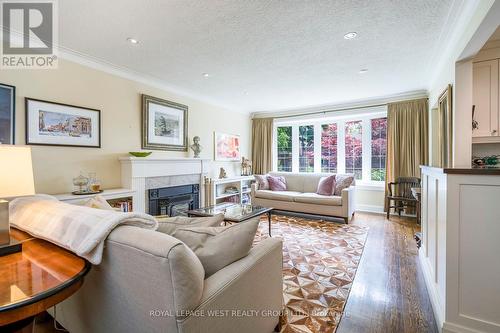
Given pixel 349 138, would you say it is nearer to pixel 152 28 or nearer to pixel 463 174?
pixel 463 174

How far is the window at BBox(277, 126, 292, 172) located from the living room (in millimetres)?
650

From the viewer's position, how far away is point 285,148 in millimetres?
6426

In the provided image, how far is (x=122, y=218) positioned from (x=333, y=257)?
2.50 meters

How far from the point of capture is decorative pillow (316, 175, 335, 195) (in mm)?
4719

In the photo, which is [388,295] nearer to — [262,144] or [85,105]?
[85,105]

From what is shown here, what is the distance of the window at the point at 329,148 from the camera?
5746mm

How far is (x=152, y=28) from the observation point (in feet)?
7.91

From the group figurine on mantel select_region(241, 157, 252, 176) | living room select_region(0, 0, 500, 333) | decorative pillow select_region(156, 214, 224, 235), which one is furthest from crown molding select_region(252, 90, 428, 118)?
decorative pillow select_region(156, 214, 224, 235)

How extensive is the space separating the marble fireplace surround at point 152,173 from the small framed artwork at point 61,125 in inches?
20.8

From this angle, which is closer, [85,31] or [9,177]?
[9,177]

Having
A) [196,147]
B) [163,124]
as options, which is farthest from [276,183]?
[163,124]

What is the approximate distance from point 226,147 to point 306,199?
7.31 ft

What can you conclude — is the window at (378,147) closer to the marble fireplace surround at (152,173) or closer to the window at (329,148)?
the window at (329,148)

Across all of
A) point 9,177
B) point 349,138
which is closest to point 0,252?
point 9,177
